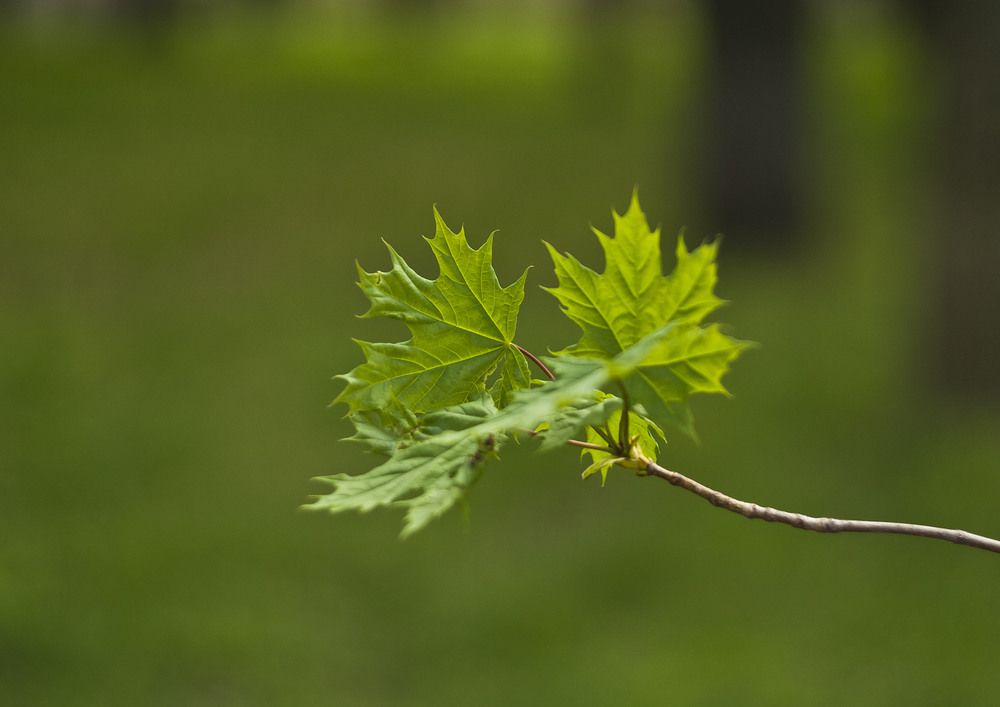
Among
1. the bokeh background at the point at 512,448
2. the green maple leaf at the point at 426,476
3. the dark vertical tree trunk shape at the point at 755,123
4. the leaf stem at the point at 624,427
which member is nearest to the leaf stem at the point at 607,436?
the leaf stem at the point at 624,427

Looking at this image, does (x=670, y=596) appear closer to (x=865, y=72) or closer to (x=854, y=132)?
(x=854, y=132)

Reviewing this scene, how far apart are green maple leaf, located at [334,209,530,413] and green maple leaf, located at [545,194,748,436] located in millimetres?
70

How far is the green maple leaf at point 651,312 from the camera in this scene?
1007mm

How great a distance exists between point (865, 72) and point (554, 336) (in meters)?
12.0

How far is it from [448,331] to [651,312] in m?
0.21

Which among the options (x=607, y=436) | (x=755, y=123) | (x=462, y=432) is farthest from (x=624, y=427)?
(x=755, y=123)

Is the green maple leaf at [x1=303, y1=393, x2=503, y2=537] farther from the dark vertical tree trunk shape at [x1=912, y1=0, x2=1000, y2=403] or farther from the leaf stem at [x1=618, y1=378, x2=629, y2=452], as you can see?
the dark vertical tree trunk shape at [x1=912, y1=0, x2=1000, y2=403]

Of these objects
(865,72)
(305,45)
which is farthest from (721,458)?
(305,45)

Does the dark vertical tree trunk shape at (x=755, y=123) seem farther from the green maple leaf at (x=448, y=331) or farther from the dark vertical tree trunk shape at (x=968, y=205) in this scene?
the green maple leaf at (x=448, y=331)

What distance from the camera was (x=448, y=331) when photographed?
113 cm

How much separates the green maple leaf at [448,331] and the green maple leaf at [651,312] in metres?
0.07

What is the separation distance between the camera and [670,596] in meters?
5.64

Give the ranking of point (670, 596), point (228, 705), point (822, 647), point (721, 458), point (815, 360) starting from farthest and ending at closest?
point (815, 360)
point (721, 458)
point (670, 596)
point (822, 647)
point (228, 705)

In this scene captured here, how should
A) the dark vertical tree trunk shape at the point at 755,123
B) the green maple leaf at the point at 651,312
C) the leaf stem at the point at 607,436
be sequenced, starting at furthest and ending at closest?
1. the dark vertical tree trunk shape at the point at 755,123
2. the leaf stem at the point at 607,436
3. the green maple leaf at the point at 651,312
